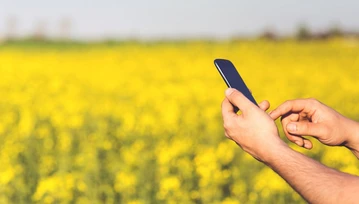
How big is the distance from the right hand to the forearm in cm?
31

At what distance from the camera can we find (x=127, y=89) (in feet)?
27.0

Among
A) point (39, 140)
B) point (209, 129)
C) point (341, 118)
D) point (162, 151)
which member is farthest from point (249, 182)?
point (341, 118)

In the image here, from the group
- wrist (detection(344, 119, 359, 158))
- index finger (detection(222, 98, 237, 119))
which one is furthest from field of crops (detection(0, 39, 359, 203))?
index finger (detection(222, 98, 237, 119))

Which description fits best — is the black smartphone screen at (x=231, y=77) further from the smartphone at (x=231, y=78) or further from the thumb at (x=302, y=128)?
the thumb at (x=302, y=128)

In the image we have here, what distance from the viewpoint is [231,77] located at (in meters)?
1.96

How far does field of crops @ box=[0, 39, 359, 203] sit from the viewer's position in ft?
13.7

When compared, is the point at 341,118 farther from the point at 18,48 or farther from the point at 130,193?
the point at 18,48

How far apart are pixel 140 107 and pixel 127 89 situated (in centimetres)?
146

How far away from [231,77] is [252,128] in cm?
20

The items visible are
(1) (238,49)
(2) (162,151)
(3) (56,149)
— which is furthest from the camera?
(1) (238,49)

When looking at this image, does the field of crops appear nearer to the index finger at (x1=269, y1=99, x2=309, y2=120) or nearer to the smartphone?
the index finger at (x1=269, y1=99, x2=309, y2=120)

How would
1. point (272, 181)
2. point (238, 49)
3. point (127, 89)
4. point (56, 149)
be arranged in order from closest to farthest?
point (272, 181) → point (56, 149) → point (127, 89) → point (238, 49)

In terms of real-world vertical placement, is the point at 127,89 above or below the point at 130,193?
above

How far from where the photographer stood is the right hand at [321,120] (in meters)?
2.09
